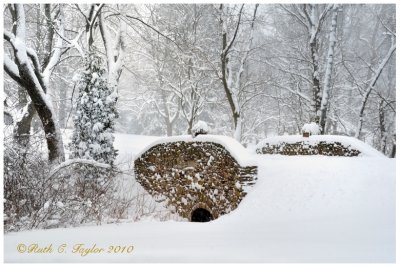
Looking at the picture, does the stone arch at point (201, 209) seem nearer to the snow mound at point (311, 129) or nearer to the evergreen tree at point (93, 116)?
the evergreen tree at point (93, 116)

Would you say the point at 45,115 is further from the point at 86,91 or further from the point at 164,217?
the point at 164,217

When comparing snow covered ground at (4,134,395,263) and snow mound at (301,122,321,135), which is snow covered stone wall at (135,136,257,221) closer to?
snow covered ground at (4,134,395,263)

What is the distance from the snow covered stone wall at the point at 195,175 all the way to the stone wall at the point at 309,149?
4.44m

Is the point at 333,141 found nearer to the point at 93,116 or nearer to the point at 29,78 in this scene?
the point at 93,116

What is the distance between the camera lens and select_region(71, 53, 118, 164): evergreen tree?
1042 centimetres

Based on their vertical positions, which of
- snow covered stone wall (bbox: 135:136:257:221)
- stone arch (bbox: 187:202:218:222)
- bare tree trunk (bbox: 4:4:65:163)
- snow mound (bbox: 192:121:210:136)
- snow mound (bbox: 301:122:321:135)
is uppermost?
bare tree trunk (bbox: 4:4:65:163)

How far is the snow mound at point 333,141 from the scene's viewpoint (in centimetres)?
1200

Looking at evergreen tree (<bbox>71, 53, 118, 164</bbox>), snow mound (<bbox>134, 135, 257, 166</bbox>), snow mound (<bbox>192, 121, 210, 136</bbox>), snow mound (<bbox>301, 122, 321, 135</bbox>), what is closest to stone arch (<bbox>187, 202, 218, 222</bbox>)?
snow mound (<bbox>134, 135, 257, 166</bbox>)

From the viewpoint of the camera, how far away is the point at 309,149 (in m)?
13.3

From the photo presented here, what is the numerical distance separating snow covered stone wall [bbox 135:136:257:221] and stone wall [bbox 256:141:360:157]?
4.44 metres

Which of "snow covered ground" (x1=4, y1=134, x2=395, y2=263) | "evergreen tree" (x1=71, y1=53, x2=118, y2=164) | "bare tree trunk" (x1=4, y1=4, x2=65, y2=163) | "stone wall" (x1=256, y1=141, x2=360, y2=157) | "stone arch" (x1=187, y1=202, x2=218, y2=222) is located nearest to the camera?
"snow covered ground" (x1=4, y1=134, x2=395, y2=263)

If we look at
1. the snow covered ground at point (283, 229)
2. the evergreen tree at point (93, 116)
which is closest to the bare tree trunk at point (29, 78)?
the evergreen tree at point (93, 116)

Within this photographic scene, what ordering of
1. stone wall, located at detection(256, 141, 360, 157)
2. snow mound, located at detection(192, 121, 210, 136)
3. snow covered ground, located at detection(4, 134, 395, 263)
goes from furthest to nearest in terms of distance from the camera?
stone wall, located at detection(256, 141, 360, 157)
snow mound, located at detection(192, 121, 210, 136)
snow covered ground, located at detection(4, 134, 395, 263)

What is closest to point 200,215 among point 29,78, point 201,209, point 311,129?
point 201,209
